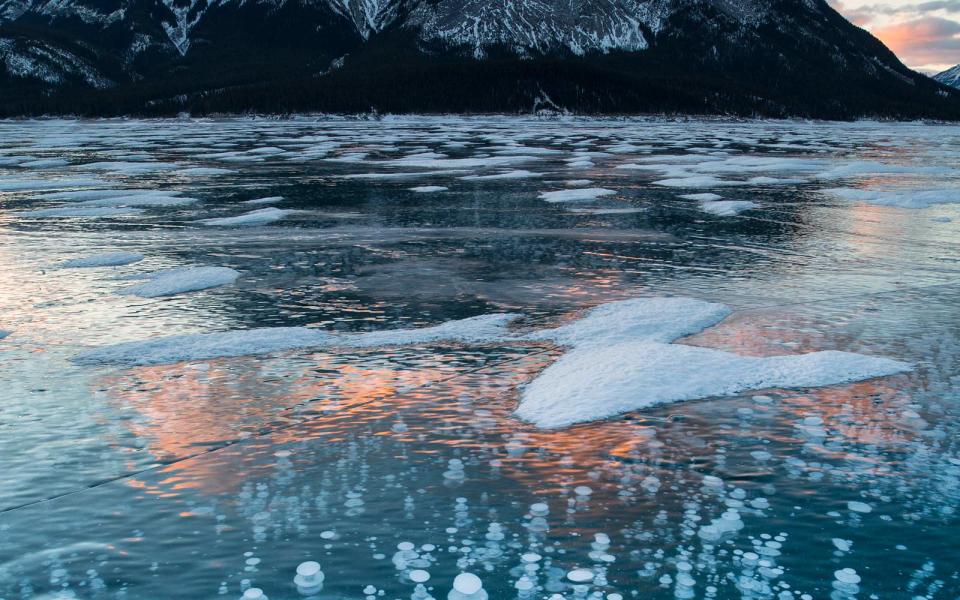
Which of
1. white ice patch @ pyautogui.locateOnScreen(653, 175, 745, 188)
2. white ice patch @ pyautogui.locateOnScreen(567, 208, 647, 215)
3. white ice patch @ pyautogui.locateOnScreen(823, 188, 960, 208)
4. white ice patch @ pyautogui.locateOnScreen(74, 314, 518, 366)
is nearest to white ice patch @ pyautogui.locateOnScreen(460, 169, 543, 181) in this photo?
white ice patch @ pyautogui.locateOnScreen(653, 175, 745, 188)

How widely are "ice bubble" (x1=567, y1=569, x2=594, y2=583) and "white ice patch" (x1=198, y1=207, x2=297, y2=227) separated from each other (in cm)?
1159

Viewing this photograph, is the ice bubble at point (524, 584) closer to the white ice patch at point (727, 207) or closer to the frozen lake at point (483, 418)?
the frozen lake at point (483, 418)

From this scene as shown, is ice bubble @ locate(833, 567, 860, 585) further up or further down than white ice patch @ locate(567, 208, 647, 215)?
further down

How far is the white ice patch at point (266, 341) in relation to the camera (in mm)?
6594

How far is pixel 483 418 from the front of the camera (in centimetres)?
531

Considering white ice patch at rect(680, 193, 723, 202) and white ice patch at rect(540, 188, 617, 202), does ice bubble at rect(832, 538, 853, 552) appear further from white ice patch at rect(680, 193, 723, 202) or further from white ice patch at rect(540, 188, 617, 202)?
white ice patch at rect(680, 193, 723, 202)

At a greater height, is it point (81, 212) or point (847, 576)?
point (81, 212)

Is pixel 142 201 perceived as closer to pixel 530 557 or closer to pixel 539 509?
pixel 539 509

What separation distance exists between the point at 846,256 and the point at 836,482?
281 inches

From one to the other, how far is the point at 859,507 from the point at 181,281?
7440mm

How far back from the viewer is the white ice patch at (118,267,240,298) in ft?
29.2

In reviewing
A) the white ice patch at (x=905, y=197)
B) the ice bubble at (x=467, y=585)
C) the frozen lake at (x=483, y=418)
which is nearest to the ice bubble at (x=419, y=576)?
the frozen lake at (x=483, y=418)

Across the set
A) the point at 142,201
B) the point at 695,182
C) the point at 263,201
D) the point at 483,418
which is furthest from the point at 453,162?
the point at 483,418

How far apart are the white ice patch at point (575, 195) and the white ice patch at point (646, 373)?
33.7ft
